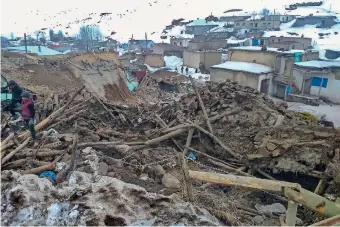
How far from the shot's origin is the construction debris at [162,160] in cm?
423

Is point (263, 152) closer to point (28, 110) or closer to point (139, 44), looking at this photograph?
point (28, 110)

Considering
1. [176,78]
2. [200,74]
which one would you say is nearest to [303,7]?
[200,74]

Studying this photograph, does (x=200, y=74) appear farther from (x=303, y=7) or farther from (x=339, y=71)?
(x=303, y=7)

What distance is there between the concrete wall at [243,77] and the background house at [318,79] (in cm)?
255

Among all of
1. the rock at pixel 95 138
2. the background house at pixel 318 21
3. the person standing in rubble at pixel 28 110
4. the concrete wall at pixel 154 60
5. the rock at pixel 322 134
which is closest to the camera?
the person standing in rubble at pixel 28 110

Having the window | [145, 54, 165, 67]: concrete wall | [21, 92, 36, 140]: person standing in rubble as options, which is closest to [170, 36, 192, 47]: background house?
[145, 54, 165, 67]: concrete wall

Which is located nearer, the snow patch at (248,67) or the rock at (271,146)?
the rock at (271,146)

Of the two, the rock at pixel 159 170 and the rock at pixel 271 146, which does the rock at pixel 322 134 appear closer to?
the rock at pixel 271 146

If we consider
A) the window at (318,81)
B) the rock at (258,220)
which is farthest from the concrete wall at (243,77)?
the rock at (258,220)

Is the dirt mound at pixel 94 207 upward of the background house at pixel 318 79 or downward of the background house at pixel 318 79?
upward

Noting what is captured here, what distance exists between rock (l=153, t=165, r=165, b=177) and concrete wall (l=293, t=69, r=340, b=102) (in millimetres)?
22538

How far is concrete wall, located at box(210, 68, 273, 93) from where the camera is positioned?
2572 cm

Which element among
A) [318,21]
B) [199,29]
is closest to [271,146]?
[318,21]

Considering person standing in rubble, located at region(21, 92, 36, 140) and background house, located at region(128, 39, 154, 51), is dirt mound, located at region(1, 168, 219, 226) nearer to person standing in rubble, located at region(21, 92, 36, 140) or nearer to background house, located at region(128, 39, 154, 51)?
person standing in rubble, located at region(21, 92, 36, 140)
